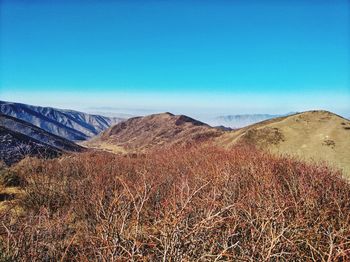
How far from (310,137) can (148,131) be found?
245ft

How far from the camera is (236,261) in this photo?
3.46m

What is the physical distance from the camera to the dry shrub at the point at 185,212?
3.57m

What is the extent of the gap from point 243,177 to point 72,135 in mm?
182690

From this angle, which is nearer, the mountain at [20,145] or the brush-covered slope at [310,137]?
the mountain at [20,145]

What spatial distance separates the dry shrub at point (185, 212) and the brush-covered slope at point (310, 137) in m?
8.30

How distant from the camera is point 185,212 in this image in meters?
3.61

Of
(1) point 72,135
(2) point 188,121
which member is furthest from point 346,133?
(1) point 72,135

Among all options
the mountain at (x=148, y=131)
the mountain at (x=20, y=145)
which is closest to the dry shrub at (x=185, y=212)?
the mountain at (x=20, y=145)

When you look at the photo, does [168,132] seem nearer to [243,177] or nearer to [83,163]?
[83,163]

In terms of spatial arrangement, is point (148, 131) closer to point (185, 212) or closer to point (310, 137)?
point (310, 137)

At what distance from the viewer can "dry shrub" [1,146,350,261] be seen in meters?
3.57

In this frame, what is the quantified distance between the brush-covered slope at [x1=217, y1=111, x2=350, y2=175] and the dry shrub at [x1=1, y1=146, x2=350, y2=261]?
27.2 feet

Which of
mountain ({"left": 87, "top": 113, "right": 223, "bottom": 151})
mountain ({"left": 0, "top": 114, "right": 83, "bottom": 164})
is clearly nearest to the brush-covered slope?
mountain ({"left": 0, "top": 114, "right": 83, "bottom": 164})

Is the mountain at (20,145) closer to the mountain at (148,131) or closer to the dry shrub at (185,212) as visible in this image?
the dry shrub at (185,212)
